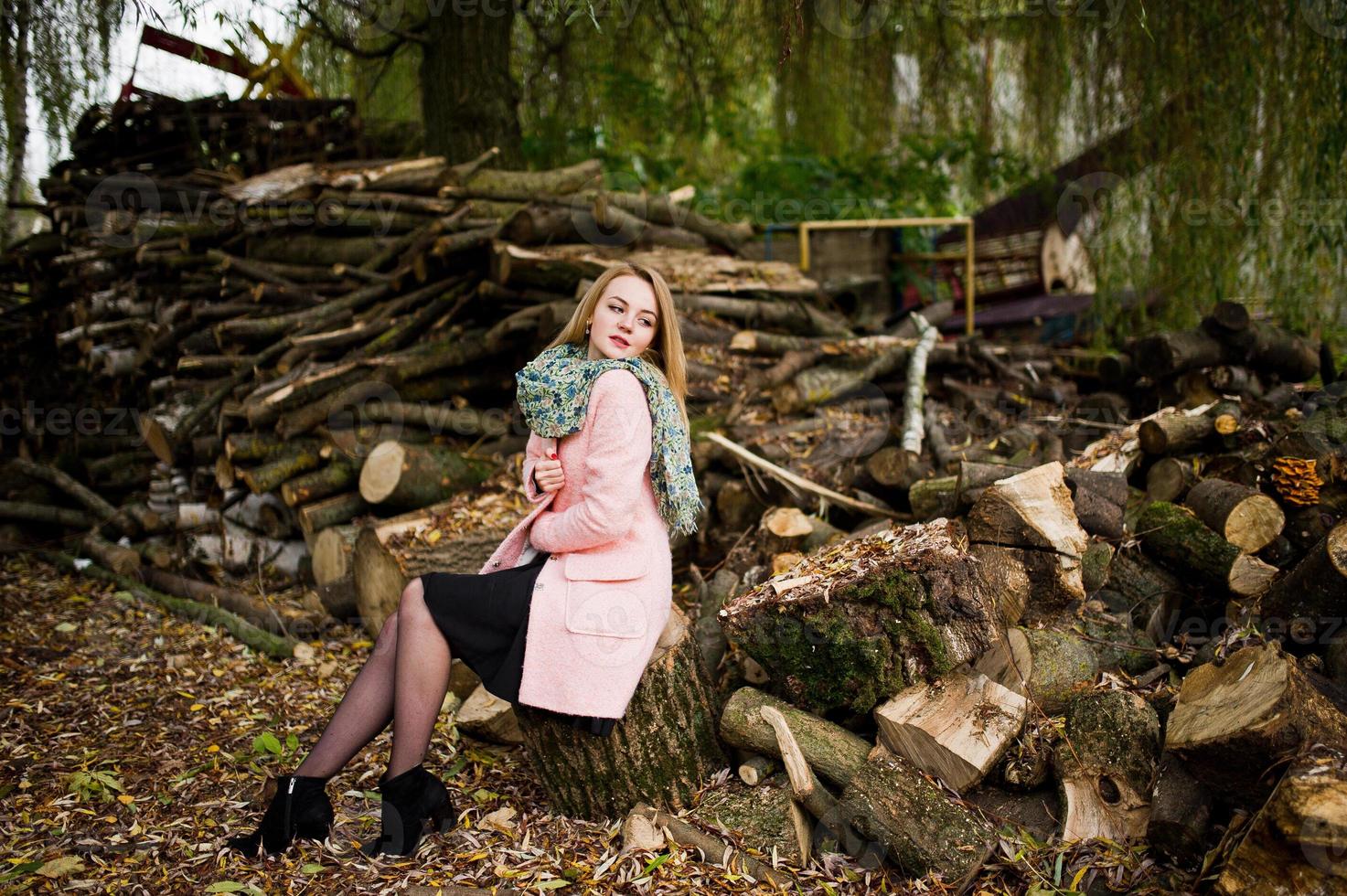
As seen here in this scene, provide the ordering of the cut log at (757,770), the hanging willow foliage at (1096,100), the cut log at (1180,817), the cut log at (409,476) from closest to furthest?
the cut log at (1180,817)
the cut log at (757,770)
the cut log at (409,476)
the hanging willow foliage at (1096,100)

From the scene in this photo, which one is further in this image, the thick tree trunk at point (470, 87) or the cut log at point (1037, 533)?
the thick tree trunk at point (470, 87)

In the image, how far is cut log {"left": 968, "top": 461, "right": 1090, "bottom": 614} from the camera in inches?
114

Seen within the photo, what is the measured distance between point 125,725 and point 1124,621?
3.63 metres

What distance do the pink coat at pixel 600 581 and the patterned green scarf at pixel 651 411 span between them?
0.03 metres

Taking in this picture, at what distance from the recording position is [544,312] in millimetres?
4883

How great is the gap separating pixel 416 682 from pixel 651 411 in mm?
1036

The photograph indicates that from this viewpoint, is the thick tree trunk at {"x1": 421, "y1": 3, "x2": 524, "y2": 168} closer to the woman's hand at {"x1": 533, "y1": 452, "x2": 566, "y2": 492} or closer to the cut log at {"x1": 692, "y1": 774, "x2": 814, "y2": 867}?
the woman's hand at {"x1": 533, "y1": 452, "x2": 566, "y2": 492}

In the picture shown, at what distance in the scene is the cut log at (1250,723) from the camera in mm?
2111

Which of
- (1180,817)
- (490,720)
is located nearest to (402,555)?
(490,720)

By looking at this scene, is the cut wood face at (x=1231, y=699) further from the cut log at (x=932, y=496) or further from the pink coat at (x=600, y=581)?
the pink coat at (x=600, y=581)

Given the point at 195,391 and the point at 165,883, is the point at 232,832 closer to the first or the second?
the point at 165,883

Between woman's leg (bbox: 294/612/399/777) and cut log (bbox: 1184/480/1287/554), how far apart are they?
9.18 feet

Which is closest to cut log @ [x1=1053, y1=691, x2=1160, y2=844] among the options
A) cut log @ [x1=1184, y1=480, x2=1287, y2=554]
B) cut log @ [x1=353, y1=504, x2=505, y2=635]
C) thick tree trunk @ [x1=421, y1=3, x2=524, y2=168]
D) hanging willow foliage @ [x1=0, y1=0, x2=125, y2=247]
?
cut log @ [x1=1184, y1=480, x2=1287, y2=554]

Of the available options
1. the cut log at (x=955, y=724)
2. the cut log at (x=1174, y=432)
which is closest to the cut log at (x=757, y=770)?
the cut log at (x=955, y=724)
